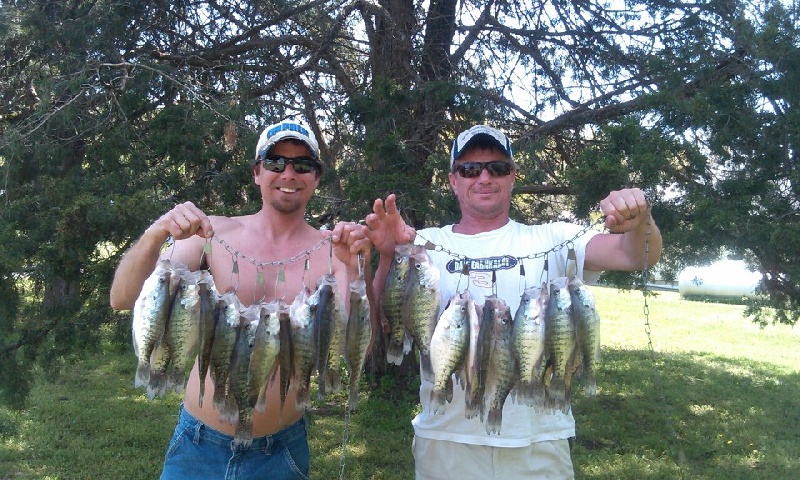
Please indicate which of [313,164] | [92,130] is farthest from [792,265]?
[92,130]

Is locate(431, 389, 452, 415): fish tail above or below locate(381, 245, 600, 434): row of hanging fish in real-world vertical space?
below

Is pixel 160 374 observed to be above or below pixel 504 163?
below

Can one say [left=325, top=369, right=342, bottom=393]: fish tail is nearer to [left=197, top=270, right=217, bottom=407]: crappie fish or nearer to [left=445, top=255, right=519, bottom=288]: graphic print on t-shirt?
[left=197, top=270, right=217, bottom=407]: crappie fish

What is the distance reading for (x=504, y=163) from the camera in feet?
10.7

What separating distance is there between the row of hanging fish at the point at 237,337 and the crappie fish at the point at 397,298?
13 cm

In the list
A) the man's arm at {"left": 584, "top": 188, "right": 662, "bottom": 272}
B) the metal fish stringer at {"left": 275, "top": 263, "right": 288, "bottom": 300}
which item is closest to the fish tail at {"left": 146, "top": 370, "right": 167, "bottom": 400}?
the metal fish stringer at {"left": 275, "top": 263, "right": 288, "bottom": 300}

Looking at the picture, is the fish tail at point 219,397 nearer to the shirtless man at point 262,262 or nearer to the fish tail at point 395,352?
the shirtless man at point 262,262

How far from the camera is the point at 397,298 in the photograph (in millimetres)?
3035

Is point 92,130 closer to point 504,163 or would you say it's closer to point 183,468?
point 183,468

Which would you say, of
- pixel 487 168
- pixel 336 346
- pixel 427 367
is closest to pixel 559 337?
pixel 427 367

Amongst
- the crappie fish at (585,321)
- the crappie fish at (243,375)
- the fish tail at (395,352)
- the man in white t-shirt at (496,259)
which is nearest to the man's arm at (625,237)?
A: the man in white t-shirt at (496,259)

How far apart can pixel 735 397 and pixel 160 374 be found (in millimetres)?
9623

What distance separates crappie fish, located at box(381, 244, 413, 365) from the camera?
119 inches

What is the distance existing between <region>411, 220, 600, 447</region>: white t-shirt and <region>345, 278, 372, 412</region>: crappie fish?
0.37 m
